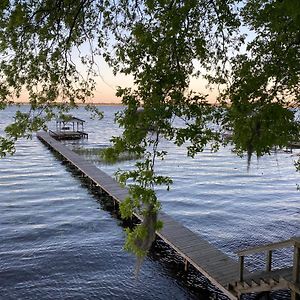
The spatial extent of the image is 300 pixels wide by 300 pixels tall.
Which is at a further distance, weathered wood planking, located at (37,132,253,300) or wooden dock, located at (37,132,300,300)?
weathered wood planking, located at (37,132,253,300)

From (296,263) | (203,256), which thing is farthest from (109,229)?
(296,263)

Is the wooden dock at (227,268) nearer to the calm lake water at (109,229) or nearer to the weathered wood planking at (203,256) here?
the weathered wood planking at (203,256)

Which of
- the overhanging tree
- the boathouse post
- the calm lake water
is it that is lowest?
the calm lake water

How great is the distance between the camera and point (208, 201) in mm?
26953

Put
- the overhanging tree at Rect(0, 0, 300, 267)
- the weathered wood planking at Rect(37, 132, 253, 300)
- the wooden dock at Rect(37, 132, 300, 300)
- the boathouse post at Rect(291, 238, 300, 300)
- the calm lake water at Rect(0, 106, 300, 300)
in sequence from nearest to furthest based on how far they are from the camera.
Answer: the overhanging tree at Rect(0, 0, 300, 267)
the boathouse post at Rect(291, 238, 300, 300)
the wooden dock at Rect(37, 132, 300, 300)
the weathered wood planking at Rect(37, 132, 253, 300)
the calm lake water at Rect(0, 106, 300, 300)

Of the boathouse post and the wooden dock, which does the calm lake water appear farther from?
the boathouse post

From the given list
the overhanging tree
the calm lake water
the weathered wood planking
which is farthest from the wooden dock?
the overhanging tree

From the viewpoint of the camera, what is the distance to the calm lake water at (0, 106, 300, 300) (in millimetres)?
14773

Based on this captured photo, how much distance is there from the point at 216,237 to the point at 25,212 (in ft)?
38.9

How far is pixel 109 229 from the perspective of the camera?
21.3 meters

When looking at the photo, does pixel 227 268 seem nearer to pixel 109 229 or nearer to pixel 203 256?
pixel 203 256

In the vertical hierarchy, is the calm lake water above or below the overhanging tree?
below

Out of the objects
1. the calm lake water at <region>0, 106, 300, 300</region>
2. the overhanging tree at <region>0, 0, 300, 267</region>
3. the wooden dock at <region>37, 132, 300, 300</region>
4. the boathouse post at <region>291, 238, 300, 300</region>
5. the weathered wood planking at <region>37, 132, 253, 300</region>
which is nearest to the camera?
the overhanging tree at <region>0, 0, 300, 267</region>

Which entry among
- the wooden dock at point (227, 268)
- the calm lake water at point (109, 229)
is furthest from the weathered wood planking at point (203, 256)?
the calm lake water at point (109, 229)
